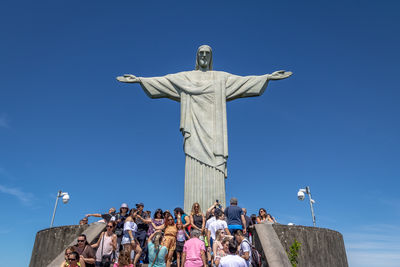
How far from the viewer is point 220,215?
742 centimetres

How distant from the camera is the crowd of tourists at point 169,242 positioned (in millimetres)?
5906

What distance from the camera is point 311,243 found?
8.08 metres

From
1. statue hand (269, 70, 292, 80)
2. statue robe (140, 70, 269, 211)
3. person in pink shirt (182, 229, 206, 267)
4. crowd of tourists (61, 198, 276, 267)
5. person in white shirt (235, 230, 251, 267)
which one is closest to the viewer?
person in white shirt (235, 230, 251, 267)

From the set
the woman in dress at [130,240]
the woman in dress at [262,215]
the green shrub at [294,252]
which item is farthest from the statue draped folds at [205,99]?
the woman in dress at [130,240]

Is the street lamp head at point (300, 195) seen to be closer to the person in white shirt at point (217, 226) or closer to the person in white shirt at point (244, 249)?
the person in white shirt at point (217, 226)

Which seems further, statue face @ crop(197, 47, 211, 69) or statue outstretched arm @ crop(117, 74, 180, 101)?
statue face @ crop(197, 47, 211, 69)

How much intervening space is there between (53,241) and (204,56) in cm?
866

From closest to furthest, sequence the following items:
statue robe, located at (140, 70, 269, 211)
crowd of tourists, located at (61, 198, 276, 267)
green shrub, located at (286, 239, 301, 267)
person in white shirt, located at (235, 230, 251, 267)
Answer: person in white shirt, located at (235, 230, 251, 267) < crowd of tourists, located at (61, 198, 276, 267) < green shrub, located at (286, 239, 301, 267) < statue robe, located at (140, 70, 269, 211)

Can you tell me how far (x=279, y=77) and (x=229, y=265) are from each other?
9.46 metres

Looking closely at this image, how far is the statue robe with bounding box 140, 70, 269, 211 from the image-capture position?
11.5m

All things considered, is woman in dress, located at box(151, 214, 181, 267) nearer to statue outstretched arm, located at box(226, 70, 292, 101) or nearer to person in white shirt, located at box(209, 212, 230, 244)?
person in white shirt, located at box(209, 212, 230, 244)

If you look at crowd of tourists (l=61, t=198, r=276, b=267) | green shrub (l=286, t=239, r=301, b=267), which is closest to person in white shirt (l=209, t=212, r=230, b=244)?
crowd of tourists (l=61, t=198, r=276, b=267)

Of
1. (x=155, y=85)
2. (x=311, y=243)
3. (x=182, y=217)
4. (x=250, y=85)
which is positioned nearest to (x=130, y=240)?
(x=182, y=217)

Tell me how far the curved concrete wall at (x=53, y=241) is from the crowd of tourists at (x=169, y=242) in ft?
2.48
